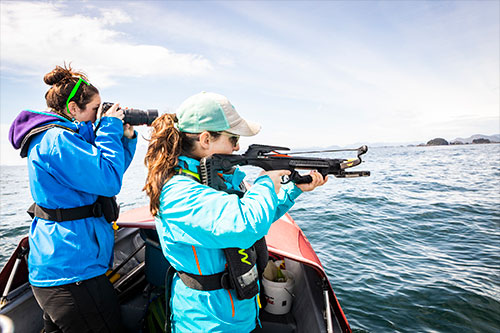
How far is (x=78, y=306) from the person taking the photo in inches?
81.2

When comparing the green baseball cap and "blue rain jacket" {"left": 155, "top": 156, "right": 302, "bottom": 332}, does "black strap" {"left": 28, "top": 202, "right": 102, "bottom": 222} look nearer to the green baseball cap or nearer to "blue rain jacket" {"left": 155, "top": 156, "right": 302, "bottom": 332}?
"blue rain jacket" {"left": 155, "top": 156, "right": 302, "bottom": 332}

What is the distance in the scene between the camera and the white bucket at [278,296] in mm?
3602

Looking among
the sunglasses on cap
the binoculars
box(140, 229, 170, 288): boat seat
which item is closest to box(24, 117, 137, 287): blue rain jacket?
the binoculars

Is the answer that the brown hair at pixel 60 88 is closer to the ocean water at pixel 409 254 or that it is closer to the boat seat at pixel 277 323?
the boat seat at pixel 277 323

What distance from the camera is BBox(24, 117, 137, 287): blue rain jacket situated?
6.40ft

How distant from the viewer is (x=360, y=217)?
409 inches

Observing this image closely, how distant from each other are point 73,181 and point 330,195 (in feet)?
47.2

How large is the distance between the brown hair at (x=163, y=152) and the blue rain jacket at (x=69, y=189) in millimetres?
485

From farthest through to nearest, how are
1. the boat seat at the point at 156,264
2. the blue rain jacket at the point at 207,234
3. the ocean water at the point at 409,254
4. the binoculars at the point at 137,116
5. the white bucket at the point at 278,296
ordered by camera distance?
the ocean water at the point at 409,254
the white bucket at the point at 278,296
the boat seat at the point at 156,264
the binoculars at the point at 137,116
the blue rain jacket at the point at 207,234

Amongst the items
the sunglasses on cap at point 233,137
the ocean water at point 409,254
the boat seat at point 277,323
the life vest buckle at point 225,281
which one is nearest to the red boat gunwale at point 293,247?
the boat seat at point 277,323

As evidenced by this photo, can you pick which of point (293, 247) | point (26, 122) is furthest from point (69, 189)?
point (293, 247)

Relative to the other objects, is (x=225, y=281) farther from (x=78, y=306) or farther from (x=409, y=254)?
(x=409, y=254)

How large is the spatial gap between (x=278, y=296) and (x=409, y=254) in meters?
5.12

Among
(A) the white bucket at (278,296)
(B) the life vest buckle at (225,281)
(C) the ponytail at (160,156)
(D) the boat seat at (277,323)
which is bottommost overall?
(D) the boat seat at (277,323)
